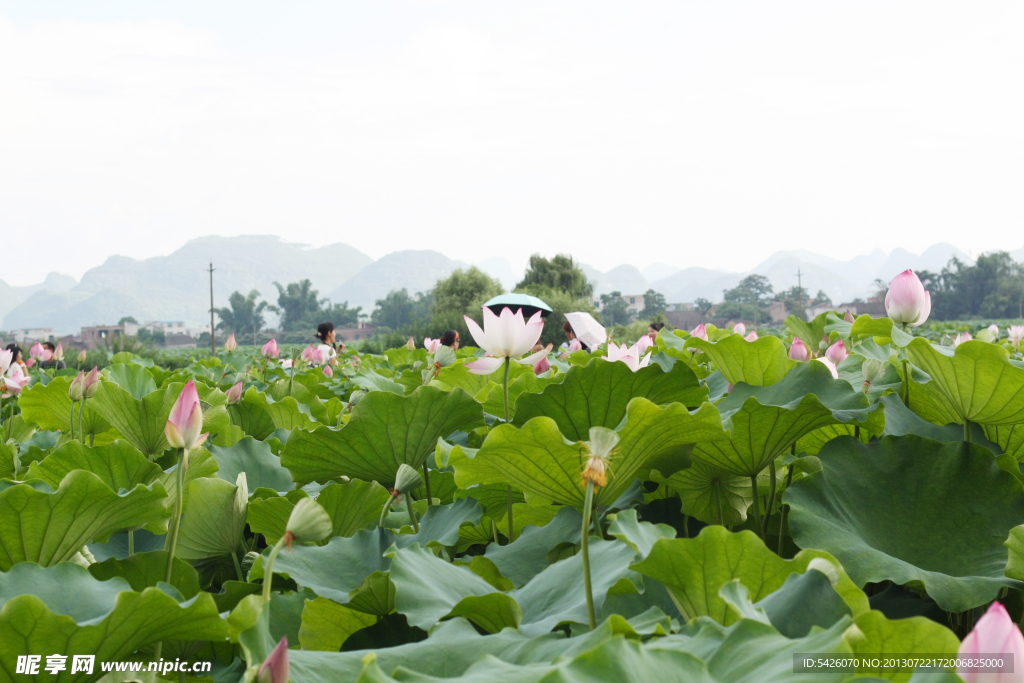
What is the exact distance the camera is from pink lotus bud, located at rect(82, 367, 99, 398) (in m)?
1.59

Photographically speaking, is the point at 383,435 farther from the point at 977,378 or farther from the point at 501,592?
the point at 977,378

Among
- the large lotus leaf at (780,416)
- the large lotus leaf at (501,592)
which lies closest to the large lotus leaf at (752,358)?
the large lotus leaf at (780,416)

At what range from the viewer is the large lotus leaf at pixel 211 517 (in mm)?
986

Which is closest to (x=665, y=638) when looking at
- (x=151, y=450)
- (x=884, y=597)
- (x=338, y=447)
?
(x=884, y=597)

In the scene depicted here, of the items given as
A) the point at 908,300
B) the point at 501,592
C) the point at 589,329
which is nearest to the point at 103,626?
the point at 501,592

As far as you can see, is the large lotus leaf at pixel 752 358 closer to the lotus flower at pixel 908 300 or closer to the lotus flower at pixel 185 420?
the lotus flower at pixel 908 300

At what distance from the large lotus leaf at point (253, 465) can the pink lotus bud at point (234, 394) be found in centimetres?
49

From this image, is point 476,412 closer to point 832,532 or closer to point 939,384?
point 832,532

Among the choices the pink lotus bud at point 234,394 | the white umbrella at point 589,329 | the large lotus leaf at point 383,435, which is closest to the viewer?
the large lotus leaf at point 383,435

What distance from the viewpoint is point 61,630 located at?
2.12ft

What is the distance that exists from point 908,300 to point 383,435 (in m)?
1.11

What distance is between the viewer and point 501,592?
725 mm

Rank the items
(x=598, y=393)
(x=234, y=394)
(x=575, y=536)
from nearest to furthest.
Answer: (x=575, y=536), (x=598, y=393), (x=234, y=394)

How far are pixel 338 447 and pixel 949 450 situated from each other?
96 centimetres
